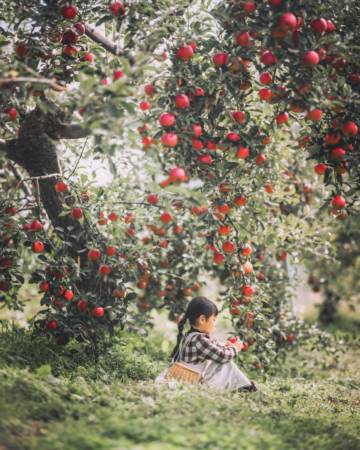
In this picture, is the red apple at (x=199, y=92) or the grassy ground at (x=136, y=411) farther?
the red apple at (x=199, y=92)

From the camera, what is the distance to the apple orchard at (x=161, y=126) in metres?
2.98

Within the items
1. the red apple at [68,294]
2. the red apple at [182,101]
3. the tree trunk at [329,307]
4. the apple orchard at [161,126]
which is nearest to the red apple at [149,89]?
the apple orchard at [161,126]

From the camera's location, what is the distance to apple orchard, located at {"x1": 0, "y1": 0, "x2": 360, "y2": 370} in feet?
9.77

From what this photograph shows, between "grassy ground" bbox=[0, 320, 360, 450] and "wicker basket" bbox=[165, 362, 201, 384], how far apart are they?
0.26m

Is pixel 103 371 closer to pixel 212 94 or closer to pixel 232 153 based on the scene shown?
pixel 232 153

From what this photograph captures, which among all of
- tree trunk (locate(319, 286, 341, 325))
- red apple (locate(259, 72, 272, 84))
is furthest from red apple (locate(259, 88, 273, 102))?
tree trunk (locate(319, 286, 341, 325))

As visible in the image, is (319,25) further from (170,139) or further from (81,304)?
(81,304)

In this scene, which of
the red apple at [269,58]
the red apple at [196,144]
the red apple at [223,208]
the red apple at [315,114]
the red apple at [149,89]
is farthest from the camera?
the red apple at [223,208]

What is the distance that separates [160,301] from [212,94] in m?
3.07

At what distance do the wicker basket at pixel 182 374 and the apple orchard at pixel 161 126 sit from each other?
68cm

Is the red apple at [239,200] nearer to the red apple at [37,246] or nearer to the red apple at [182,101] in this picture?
the red apple at [182,101]

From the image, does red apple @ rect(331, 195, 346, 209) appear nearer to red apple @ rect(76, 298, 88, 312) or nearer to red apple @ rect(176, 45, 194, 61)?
red apple @ rect(176, 45, 194, 61)

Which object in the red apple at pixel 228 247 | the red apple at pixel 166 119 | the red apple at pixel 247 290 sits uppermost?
the red apple at pixel 166 119

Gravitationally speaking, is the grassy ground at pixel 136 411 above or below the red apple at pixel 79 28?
below
